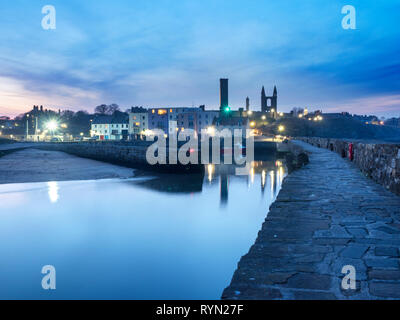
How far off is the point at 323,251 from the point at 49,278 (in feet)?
21.1

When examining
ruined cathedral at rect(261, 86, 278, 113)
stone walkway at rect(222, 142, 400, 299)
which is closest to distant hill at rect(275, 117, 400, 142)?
ruined cathedral at rect(261, 86, 278, 113)

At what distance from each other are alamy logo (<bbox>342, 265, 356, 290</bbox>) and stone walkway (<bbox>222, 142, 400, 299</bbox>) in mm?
46

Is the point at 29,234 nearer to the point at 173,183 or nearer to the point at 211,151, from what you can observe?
the point at 173,183

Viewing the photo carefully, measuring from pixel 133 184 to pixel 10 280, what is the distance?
13.7m

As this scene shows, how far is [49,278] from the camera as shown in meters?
7.09

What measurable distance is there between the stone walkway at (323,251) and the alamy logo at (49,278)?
5099 mm

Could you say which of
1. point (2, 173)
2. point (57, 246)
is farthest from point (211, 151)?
point (57, 246)

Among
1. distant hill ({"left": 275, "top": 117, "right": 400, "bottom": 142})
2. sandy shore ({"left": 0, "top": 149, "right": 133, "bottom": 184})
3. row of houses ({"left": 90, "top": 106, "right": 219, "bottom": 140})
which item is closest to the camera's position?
sandy shore ({"left": 0, "top": 149, "right": 133, "bottom": 184})

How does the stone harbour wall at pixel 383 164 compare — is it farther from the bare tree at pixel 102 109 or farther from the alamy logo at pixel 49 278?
the bare tree at pixel 102 109

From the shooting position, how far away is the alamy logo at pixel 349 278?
9.70ft

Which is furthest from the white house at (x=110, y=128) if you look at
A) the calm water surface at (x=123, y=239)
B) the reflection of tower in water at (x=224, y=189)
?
the calm water surface at (x=123, y=239)

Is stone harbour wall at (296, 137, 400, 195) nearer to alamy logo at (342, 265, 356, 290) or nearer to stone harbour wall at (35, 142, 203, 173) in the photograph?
alamy logo at (342, 265, 356, 290)

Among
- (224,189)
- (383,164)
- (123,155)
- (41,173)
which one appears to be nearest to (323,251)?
(383,164)

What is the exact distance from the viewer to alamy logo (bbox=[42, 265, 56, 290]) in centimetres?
661
